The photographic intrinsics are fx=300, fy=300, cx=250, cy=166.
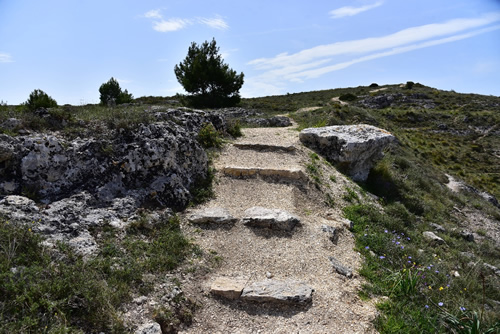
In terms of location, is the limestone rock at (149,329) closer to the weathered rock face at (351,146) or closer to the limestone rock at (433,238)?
the limestone rock at (433,238)

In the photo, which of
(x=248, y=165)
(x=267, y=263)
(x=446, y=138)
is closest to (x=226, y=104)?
(x=248, y=165)

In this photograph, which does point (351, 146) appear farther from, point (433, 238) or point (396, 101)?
point (396, 101)

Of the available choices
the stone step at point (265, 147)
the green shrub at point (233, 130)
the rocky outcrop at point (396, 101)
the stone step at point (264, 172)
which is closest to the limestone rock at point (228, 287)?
the stone step at point (264, 172)

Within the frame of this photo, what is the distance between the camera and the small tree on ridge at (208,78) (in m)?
25.2

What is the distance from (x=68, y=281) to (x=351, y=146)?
10060 mm

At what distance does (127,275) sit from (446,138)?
119 ft

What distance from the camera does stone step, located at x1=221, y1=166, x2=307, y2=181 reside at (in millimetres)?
9305

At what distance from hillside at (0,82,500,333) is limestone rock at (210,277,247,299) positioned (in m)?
0.02

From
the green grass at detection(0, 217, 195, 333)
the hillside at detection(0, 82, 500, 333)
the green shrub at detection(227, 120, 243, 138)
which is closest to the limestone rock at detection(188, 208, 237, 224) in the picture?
the hillside at detection(0, 82, 500, 333)

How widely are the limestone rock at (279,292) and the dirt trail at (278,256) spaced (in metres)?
0.10

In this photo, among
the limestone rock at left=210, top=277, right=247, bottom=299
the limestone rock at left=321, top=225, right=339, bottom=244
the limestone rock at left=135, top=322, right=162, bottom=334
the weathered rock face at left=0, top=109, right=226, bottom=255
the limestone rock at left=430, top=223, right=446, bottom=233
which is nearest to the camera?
the limestone rock at left=135, top=322, right=162, bottom=334

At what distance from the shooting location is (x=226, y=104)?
2666 centimetres

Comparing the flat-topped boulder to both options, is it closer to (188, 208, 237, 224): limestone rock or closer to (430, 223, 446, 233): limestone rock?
(188, 208, 237, 224): limestone rock

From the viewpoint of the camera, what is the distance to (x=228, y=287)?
17.0 ft
